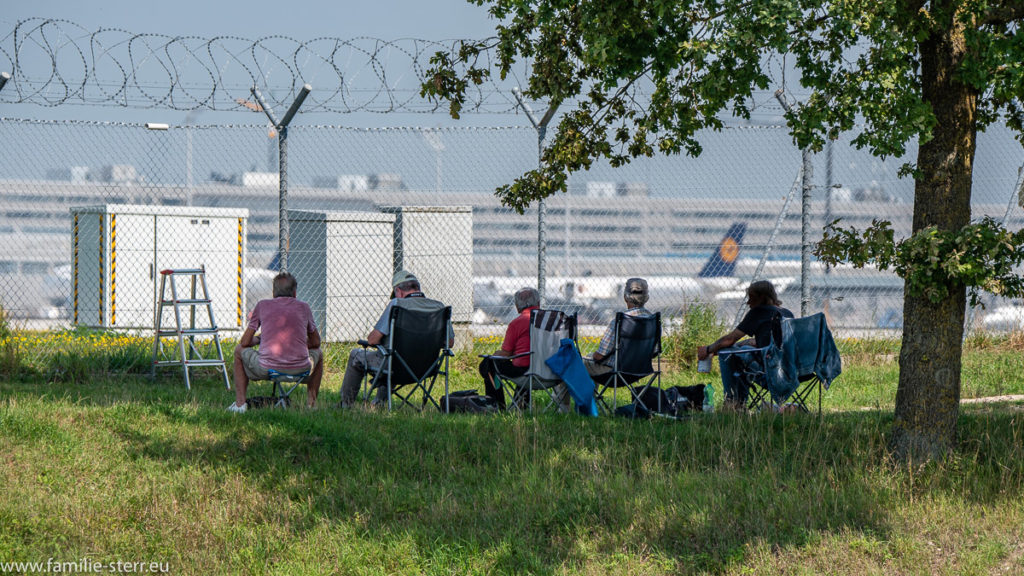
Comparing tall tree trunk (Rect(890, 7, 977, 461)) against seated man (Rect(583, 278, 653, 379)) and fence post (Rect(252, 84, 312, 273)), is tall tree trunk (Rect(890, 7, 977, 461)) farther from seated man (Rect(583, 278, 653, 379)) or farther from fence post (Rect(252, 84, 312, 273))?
fence post (Rect(252, 84, 312, 273))

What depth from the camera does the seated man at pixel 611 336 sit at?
7.52 meters

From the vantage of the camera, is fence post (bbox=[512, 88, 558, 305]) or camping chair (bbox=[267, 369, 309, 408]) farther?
fence post (bbox=[512, 88, 558, 305])

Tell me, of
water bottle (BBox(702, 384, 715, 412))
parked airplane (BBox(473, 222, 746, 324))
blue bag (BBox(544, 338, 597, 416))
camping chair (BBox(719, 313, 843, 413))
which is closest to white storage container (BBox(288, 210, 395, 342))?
blue bag (BBox(544, 338, 597, 416))

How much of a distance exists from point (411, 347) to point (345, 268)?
4.61 m

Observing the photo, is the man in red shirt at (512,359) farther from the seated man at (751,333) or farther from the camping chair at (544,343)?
the seated man at (751,333)

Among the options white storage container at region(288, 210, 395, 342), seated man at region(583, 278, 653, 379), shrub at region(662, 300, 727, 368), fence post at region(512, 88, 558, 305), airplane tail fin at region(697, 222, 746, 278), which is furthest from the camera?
airplane tail fin at region(697, 222, 746, 278)

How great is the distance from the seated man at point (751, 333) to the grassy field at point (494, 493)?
30.8 inches

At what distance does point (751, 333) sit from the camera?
7.52 metres

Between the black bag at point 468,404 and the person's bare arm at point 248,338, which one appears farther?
the person's bare arm at point 248,338

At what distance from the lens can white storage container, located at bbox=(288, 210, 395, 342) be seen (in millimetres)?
11938

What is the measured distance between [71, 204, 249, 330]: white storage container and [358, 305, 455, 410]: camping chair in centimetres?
592

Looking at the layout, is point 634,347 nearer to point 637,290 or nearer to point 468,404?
point 637,290

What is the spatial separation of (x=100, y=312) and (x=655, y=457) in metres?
9.23

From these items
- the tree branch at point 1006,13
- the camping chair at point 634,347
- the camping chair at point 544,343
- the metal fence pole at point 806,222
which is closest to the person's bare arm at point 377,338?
the camping chair at point 544,343
